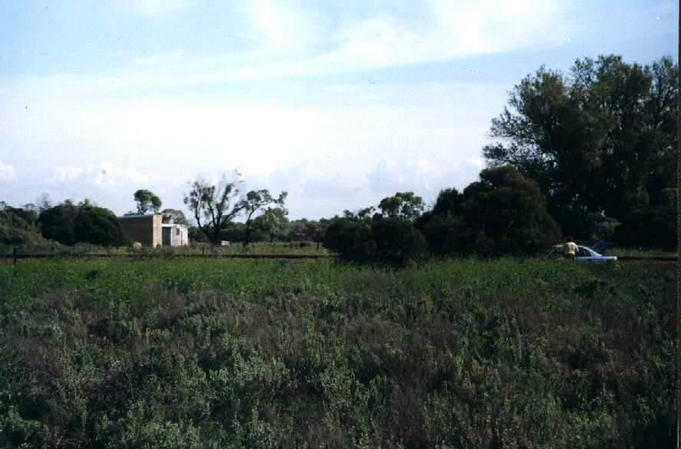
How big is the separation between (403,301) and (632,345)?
3.45 metres

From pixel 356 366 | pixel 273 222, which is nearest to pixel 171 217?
pixel 273 222

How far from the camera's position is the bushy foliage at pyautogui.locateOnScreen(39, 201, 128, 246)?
1217 inches

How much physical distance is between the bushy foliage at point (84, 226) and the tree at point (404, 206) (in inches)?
618

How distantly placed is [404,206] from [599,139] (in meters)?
13.7

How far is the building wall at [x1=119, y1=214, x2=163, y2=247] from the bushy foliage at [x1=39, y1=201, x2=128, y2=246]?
2.96 metres

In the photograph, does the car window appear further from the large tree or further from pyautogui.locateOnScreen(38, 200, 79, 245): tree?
pyautogui.locateOnScreen(38, 200, 79, 245): tree

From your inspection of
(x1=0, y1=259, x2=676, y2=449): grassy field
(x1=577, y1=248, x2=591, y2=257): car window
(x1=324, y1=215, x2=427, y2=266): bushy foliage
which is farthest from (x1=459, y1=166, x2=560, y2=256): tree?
(x1=0, y1=259, x2=676, y2=449): grassy field

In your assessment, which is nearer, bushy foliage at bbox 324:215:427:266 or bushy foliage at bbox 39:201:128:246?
bushy foliage at bbox 324:215:427:266

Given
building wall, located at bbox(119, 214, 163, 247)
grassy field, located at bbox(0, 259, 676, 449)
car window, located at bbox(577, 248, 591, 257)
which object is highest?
building wall, located at bbox(119, 214, 163, 247)

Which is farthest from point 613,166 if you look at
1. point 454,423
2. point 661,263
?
point 454,423

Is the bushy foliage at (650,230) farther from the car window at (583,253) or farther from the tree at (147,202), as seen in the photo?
the tree at (147,202)

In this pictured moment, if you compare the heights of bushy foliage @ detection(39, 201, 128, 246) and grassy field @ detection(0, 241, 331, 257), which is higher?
bushy foliage @ detection(39, 201, 128, 246)

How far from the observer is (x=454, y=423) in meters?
6.68

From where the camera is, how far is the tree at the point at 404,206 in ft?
61.4
